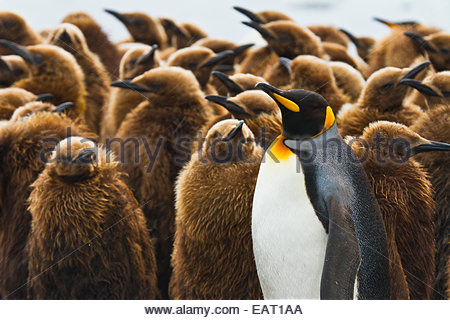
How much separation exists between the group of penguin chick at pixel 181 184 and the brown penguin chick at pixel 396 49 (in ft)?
1.14

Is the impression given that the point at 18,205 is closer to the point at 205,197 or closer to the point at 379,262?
the point at 205,197

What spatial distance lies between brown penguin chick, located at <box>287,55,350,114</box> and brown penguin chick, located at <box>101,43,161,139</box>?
2.25 ft

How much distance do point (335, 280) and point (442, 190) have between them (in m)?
0.75

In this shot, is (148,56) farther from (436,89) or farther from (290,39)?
(436,89)

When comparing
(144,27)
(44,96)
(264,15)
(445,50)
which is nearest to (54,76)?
(44,96)

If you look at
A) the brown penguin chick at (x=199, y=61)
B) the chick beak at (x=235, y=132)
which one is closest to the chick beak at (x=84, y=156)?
the chick beak at (x=235, y=132)

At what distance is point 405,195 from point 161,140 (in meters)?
0.89

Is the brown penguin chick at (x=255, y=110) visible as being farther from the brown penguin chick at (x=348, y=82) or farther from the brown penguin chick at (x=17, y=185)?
the brown penguin chick at (x=348, y=82)

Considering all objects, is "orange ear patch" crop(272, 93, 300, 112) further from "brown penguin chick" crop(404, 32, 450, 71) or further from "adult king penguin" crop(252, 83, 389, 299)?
"brown penguin chick" crop(404, 32, 450, 71)

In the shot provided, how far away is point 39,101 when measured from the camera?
2455mm

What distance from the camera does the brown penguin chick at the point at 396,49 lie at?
121 inches

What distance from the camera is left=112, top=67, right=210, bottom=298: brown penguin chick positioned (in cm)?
219

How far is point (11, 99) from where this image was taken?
8.25 feet
